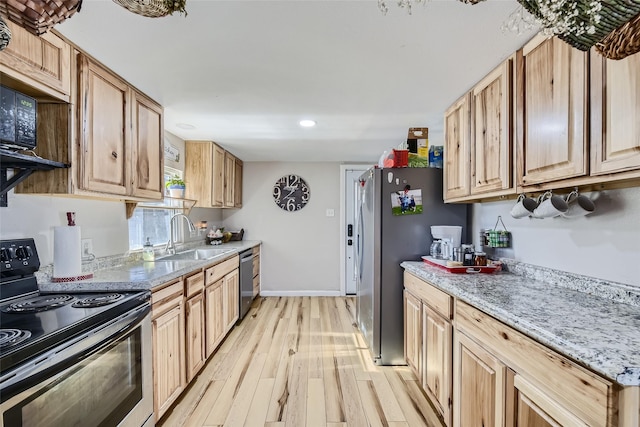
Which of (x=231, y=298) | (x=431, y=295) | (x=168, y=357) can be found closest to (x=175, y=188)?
(x=231, y=298)

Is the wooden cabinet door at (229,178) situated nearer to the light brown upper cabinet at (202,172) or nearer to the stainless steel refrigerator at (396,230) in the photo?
the light brown upper cabinet at (202,172)

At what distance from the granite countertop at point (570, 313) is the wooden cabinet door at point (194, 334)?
165 cm

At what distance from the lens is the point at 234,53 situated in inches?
63.8

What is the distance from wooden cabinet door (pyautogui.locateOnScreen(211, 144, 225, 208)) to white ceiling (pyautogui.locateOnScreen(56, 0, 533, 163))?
944 millimetres

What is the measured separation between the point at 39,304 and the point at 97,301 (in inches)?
8.5

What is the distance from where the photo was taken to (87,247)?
1999mm

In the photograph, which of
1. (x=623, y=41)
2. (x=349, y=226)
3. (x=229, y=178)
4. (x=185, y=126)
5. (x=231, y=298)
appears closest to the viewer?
(x=623, y=41)

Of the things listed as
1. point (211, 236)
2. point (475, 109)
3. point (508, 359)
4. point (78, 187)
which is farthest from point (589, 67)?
point (211, 236)

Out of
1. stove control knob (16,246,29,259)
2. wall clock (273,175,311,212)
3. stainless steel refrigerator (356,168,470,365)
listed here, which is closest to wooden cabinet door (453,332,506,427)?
stainless steel refrigerator (356,168,470,365)

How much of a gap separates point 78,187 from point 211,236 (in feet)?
8.25

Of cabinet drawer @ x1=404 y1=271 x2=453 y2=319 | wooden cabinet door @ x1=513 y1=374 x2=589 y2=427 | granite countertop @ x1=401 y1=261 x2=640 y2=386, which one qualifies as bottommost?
wooden cabinet door @ x1=513 y1=374 x2=589 y2=427

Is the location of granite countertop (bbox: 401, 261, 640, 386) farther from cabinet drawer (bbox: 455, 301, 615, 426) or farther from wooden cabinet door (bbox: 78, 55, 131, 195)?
wooden cabinet door (bbox: 78, 55, 131, 195)

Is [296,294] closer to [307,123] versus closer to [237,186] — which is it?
[237,186]

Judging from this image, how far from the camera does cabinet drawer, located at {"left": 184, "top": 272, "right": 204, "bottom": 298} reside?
2.15m
